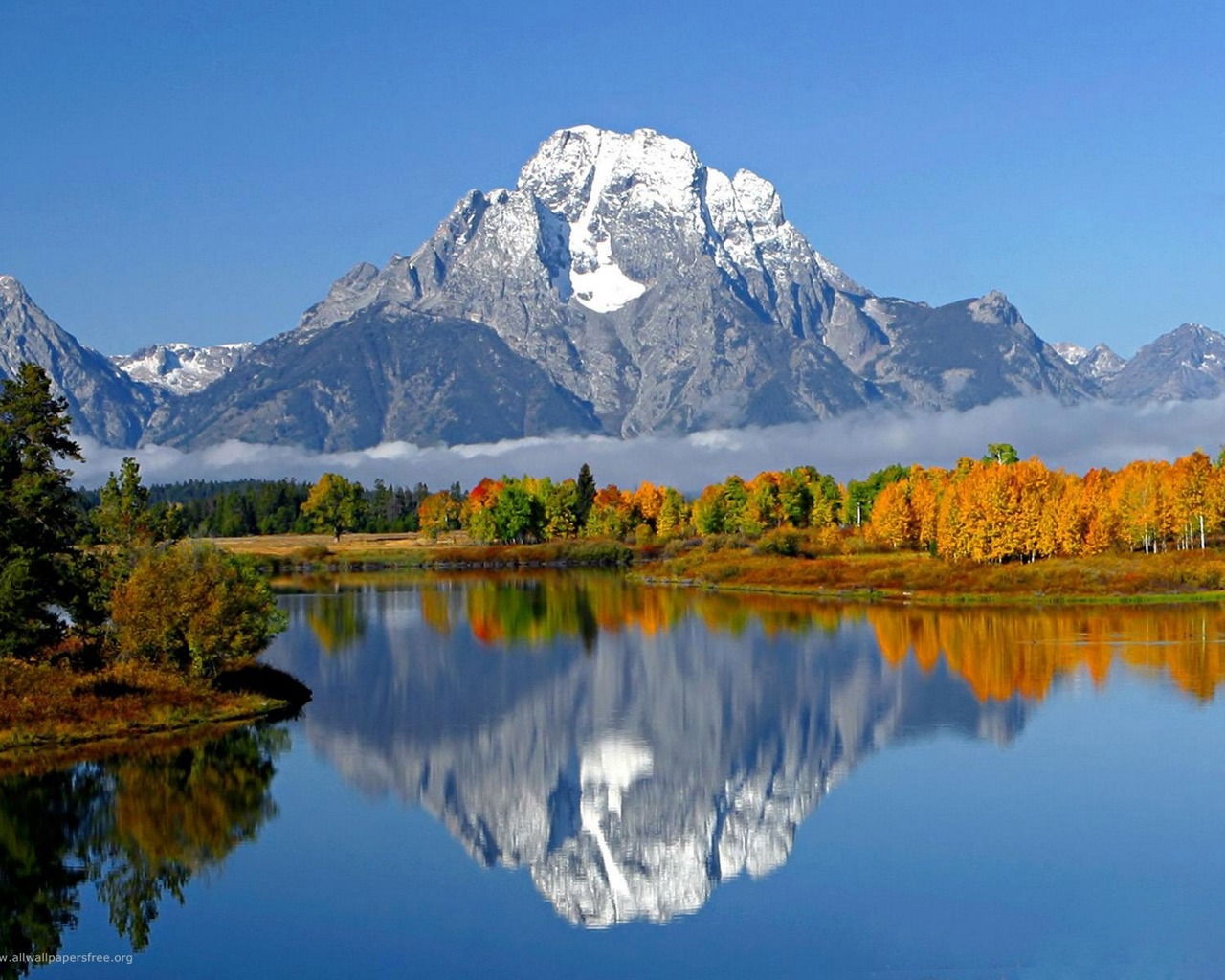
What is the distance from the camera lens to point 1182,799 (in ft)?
164

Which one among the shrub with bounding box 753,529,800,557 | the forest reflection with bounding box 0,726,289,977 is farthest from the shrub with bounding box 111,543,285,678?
the shrub with bounding box 753,529,800,557

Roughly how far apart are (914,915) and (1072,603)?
85.2 metres

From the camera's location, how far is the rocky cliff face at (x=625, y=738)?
45.9 metres

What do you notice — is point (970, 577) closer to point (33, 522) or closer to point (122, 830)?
point (33, 522)

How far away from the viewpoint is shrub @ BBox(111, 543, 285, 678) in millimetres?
63156

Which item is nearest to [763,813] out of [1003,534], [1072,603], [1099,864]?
[1099,864]

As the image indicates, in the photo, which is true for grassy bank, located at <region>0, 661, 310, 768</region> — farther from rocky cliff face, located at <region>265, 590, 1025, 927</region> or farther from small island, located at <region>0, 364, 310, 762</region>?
rocky cliff face, located at <region>265, 590, 1025, 927</region>

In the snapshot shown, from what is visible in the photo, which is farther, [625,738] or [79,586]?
[625,738]

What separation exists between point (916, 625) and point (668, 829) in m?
59.4

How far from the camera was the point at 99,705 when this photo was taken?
196 ft

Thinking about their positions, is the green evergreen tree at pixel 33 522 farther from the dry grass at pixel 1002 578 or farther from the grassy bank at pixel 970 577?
the dry grass at pixel 1002 578

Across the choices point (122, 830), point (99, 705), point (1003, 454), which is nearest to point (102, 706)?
point (99, 705)

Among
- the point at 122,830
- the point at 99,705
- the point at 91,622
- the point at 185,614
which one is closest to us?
the point at 122,830

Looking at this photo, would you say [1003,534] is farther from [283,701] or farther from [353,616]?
[283,701]
